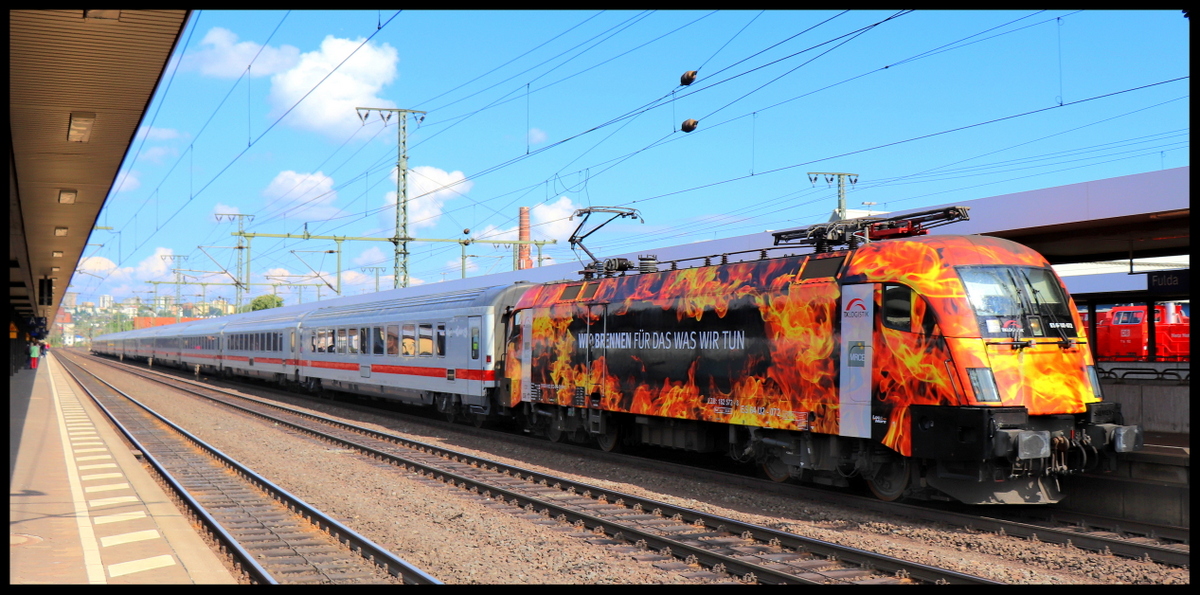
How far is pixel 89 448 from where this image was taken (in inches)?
673

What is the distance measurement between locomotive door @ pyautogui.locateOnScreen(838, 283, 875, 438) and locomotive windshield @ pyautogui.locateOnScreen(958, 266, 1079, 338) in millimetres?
1101

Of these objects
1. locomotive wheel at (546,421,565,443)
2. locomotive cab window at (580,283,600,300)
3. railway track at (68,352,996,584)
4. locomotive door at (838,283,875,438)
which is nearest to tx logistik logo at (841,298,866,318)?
locomotive door at (838,283,875,438)

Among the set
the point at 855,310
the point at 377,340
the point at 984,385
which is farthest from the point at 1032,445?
the point at 377,340

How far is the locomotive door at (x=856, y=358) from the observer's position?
10.1 m

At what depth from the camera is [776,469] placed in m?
12.1

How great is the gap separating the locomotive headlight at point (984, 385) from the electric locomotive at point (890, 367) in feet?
0.03

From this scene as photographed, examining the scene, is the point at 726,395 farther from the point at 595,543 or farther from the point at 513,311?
the point at 513,311

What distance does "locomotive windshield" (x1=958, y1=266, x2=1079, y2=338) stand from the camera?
9.48 m

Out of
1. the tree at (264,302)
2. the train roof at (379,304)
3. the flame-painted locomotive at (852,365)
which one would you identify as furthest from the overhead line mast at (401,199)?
the tree at (264,302)

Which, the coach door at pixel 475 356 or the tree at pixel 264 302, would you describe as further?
the tree at pixel 264 302

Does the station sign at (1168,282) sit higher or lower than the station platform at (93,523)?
higher

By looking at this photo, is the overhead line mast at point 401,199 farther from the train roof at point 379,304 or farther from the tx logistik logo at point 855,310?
the tx logistik logo at point 855,310

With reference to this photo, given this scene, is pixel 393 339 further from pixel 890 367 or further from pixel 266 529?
pixel 890 367
